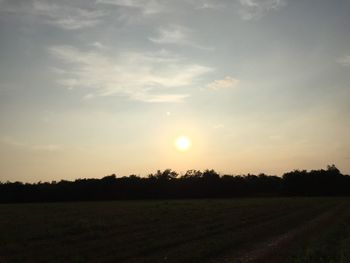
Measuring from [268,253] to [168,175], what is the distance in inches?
6397

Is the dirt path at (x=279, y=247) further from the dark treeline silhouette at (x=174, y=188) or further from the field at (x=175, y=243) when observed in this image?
the dark treeline silhouette at (x=174, y=188)

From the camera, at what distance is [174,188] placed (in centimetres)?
15525

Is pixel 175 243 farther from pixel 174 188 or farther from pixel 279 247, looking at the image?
pixel 174 188

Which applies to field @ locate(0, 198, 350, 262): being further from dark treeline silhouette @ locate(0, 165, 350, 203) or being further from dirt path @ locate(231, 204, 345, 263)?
dark treeline silhouette @ locate(0, 165, 350, 203)

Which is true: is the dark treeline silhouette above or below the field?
above

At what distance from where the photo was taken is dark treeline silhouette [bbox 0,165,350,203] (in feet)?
465

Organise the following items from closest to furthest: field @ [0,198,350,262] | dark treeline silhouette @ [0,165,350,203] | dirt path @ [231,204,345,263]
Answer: dirt path @ [231,204,345,263] → field @ [0,198,350,262] → dark treeline silhouette @ [0,165,350,203]

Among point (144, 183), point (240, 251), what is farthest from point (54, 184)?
point (240, 251)

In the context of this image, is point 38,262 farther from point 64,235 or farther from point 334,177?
point 334,177

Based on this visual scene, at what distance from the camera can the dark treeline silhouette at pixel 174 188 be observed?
465ft

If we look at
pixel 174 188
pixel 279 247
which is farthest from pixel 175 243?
pixel 174 188

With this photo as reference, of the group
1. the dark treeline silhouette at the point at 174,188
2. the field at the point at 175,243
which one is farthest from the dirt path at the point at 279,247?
the dark treeline silhouette at the point at 174,188

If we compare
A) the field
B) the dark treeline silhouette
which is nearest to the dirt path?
the field

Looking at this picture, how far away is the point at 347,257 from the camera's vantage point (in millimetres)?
18703
